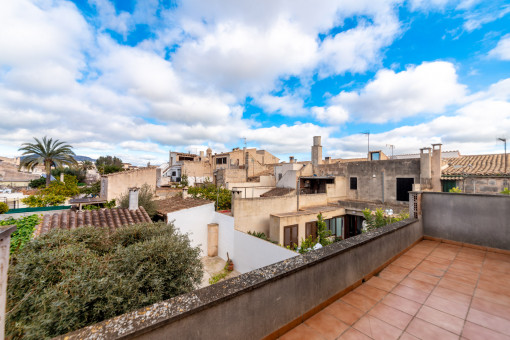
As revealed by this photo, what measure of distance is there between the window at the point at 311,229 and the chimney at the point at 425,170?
324 inches

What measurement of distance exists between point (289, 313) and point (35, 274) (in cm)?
435

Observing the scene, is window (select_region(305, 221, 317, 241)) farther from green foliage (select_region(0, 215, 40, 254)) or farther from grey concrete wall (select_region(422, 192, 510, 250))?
green foliage (select_region(0, 215, 40, 254))

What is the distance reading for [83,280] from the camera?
3.00m

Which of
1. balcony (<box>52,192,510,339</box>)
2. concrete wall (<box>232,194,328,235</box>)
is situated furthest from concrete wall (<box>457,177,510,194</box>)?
balcony (<box>52,192,510,339</box>)

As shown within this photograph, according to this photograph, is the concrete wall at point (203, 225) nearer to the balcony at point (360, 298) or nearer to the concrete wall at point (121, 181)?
the concrete wall at point (121, 181)

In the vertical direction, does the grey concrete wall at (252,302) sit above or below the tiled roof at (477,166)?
below

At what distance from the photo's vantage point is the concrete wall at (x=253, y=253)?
9.02 m

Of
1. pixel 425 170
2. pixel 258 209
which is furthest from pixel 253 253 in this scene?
pixel 425 170

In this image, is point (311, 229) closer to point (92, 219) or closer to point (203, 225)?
point (203, 225)

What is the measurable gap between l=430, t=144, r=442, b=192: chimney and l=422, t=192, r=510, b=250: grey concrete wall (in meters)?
11.8

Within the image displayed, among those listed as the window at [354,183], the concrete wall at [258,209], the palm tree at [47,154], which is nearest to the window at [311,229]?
the concrete wall at [258,209]

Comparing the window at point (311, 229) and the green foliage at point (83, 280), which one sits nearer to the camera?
the green foliage at point (83, 280)

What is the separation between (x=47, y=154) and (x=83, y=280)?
2725 centimetres

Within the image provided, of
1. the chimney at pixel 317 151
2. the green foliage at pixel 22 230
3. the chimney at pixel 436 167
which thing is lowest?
the green foliage at pixel 22 230
